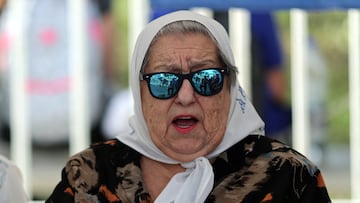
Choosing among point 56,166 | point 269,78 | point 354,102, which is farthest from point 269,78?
point 56,166

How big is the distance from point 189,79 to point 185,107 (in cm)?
9

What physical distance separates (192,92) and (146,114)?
0.64 feet

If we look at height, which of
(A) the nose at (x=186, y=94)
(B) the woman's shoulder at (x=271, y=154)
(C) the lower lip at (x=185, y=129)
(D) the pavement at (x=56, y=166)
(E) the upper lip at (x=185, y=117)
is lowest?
(D) the pavement at (x=56, y=166)

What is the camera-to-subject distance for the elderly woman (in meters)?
2.95

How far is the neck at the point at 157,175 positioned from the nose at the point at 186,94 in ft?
0.86

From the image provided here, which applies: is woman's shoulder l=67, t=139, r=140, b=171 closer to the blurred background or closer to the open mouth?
the open mouth

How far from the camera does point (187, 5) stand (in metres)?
3.81

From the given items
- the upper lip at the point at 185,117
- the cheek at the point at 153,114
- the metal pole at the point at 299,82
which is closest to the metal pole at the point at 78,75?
the metal pole at the point at 299,82

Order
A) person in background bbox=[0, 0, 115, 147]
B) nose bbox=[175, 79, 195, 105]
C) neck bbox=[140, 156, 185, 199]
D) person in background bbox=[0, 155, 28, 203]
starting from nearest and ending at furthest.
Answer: nose bbox=[175, 79, 195, 105] → neck bbox=[140, 156, 185, 199] → person in background bbox=[0, 155, 28, 203] → person in background bbox=[0, 0, 115, 147]

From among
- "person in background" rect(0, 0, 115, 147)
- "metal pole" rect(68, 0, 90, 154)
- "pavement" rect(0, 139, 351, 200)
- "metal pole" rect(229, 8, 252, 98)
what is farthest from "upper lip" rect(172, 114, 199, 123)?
"pavement" rect(0, 139, 351, 200)

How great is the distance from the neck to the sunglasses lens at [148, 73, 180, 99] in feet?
0.87

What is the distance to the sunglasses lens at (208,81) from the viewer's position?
293 cm

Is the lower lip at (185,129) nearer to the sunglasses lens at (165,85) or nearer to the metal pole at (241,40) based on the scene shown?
the sunglasses lens at (165,85)

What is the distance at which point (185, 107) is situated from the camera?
2924 mm
